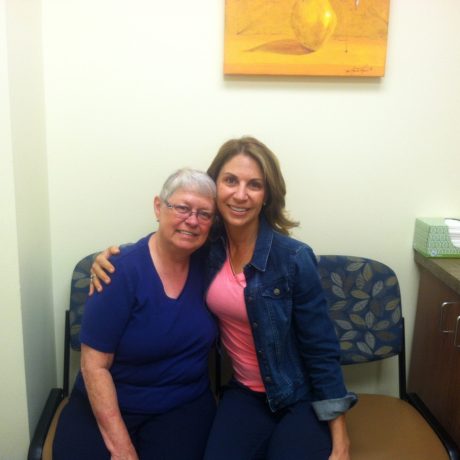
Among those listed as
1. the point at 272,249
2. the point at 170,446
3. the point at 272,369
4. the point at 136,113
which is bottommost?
the point at 170,446

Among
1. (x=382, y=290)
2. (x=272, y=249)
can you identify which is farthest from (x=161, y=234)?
(x=382, y=290)

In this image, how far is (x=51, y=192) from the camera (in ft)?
5.50

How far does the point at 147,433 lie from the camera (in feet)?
4.25


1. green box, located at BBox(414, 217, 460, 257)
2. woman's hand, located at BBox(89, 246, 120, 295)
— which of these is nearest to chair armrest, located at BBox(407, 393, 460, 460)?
green box, located at BBox(414, 217, 460, 257)

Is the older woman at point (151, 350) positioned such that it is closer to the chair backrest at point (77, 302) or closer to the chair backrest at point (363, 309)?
the chair backrest at point (77, 302)

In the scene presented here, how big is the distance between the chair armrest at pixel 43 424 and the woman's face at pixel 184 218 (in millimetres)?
721

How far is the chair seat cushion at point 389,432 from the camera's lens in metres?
1.36

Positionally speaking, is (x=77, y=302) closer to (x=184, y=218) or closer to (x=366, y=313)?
(x=184, y=218)

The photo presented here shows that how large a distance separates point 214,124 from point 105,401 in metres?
1.00

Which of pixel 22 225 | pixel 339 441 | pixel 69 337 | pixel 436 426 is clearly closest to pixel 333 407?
pixel 339 441

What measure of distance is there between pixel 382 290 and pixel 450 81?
31.8 inches

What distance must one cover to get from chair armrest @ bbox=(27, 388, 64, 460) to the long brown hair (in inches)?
37.3

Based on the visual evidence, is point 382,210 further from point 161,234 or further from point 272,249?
point 161,234

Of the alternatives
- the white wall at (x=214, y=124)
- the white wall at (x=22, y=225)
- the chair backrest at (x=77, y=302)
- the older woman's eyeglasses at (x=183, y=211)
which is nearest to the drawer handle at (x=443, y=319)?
the white wall at (x=214, y=124)
